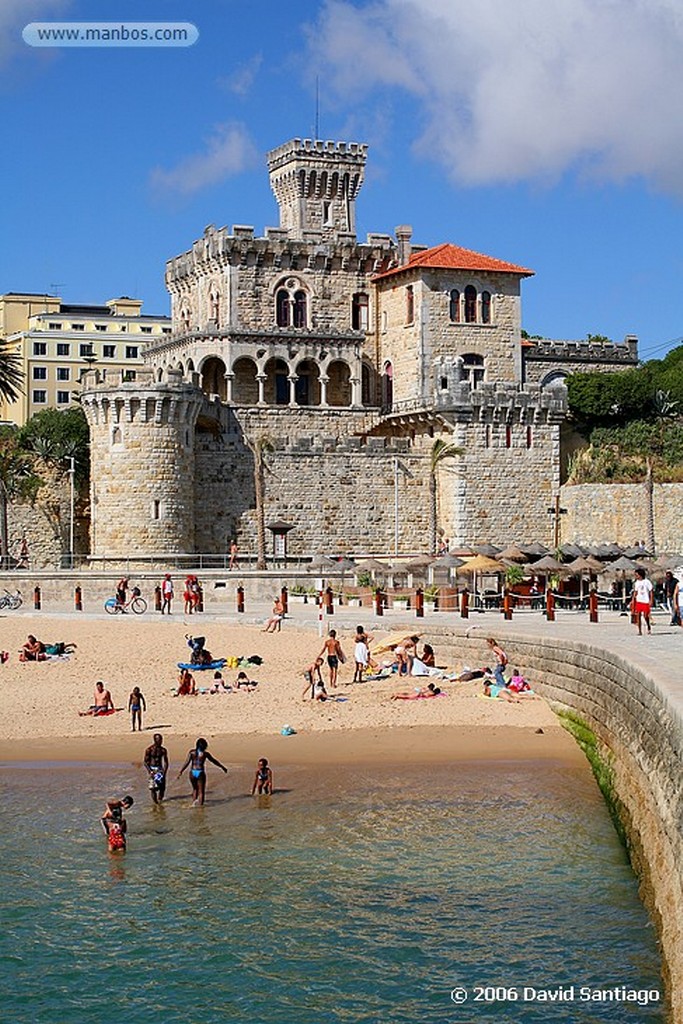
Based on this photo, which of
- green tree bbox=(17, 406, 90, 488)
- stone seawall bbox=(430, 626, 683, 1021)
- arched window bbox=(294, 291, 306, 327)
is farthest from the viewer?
arched window bbox=(294, 291, 306, 327)

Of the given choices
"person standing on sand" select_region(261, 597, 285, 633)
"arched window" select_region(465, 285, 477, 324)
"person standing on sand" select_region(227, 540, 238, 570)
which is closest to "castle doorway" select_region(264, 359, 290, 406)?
"arched window" select_region(465, 285, 477, 324)

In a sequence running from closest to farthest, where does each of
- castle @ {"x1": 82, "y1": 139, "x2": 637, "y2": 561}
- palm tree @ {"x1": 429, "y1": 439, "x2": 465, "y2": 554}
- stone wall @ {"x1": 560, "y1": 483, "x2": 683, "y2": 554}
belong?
castle @ {"x1": 82, "y1": 139, "x2": 637, "y2": 561} < palm tree @ {"x1": 429, "y1": 439, "x2": 465, "y2": 554} < stone wall @ {"x1": 560, "y1": 483, "x2": 683, "y2": 554}

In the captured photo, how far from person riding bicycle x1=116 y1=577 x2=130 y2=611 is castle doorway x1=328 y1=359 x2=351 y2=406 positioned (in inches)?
735

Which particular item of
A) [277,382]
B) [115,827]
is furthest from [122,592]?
[115,827]

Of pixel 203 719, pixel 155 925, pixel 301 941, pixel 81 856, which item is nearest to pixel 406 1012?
pixel 301 941

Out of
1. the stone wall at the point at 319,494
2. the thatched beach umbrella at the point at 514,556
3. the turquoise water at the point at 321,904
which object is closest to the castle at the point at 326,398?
the stone wall at the point at 319,494

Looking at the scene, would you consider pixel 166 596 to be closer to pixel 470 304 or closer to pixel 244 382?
pixel 244 382

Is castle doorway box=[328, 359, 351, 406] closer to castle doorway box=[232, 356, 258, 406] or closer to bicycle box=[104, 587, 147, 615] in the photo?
castle doorway box=[232, 356, 258, 406]

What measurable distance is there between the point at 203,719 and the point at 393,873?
34.6 ft

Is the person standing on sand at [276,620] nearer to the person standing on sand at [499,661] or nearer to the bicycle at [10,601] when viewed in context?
the person standing on sand at [499,661]

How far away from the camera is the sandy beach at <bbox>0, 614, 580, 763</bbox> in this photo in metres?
26.5

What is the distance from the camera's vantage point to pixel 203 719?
2906 cm

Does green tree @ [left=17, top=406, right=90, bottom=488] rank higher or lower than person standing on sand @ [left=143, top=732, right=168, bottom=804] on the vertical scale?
higher

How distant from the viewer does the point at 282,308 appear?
2399 inches
